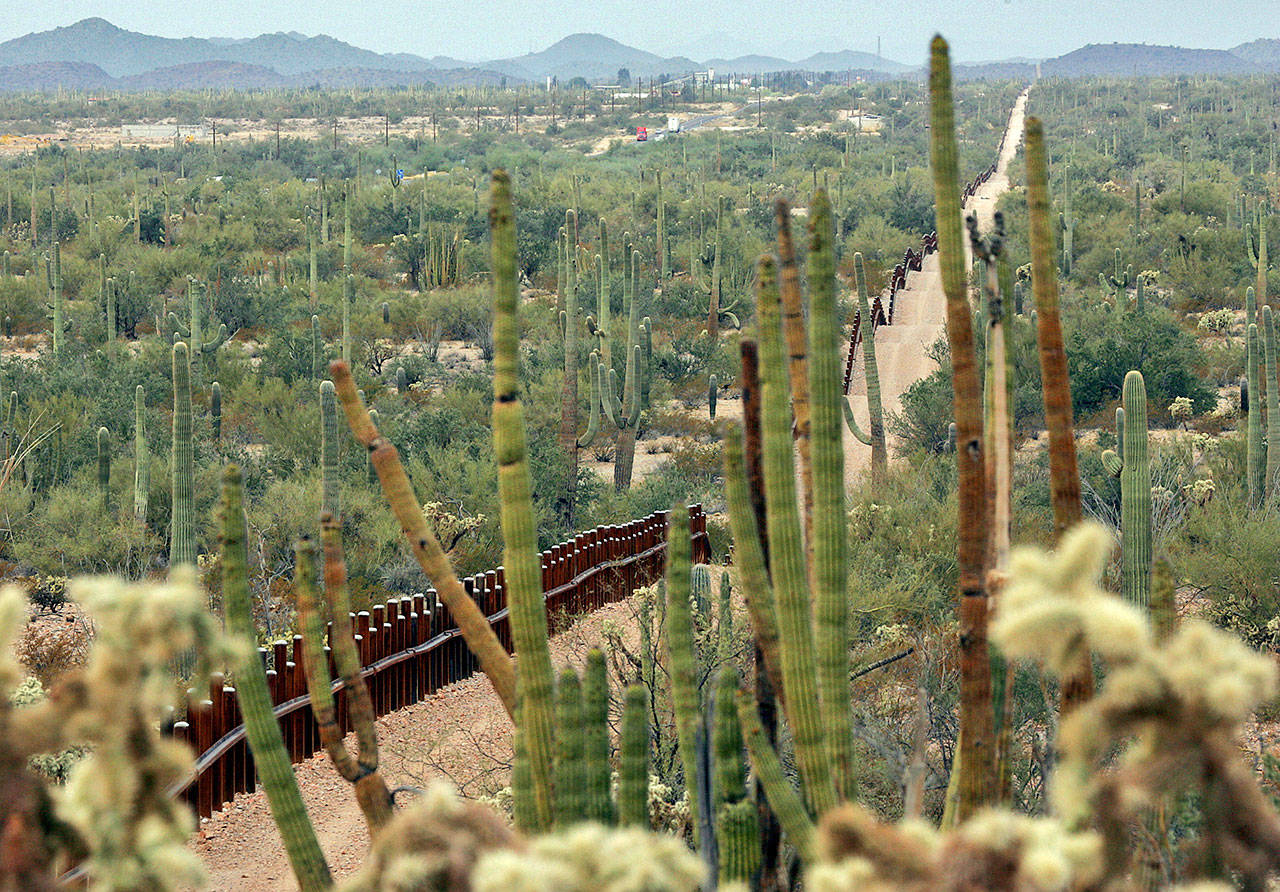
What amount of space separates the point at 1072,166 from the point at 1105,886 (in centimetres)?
4596

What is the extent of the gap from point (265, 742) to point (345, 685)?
0.40 metres

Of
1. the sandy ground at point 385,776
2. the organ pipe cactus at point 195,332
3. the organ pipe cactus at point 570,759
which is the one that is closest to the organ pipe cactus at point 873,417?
the sandy ground at point 385,776

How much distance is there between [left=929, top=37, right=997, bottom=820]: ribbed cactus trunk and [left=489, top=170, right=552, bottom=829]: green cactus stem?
1116 mm

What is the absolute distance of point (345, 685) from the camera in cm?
373

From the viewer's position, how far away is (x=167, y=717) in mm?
6543

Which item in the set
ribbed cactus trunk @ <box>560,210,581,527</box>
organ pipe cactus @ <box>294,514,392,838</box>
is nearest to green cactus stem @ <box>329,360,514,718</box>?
organ pipe cactus @ <box>294,514,392,838</box>

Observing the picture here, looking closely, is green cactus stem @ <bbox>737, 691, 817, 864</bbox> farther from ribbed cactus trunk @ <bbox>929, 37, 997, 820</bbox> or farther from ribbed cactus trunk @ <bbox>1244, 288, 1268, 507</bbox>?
ribbed cactus trunk @ <bbox>1244, 288, 1268, 507</bbox>

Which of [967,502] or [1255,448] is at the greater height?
[967,502]

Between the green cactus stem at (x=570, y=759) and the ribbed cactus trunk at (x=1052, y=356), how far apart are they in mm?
1558

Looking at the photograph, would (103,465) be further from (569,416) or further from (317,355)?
(317,355)

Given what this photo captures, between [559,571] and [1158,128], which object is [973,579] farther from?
[1158,128]

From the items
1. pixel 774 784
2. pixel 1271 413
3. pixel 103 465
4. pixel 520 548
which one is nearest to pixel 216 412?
pixel 103 465

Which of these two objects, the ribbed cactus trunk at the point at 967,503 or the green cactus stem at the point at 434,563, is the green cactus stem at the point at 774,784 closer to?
the ribbed cactus trunk at the point at 967,503

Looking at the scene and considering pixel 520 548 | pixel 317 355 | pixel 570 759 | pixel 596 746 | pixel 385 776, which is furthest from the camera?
pixel 317 355
